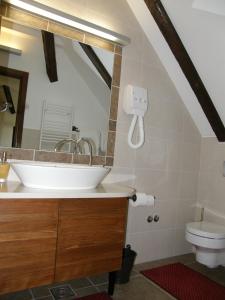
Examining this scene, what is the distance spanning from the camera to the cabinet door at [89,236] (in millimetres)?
1374

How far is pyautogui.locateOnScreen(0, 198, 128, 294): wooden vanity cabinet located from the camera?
1.23 m

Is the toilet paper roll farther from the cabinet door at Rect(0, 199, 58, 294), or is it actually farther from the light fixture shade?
the light fixture shade

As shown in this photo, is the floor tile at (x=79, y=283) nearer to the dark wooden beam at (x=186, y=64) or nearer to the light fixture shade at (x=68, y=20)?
the dark wooden beam at (x=186, y=64)

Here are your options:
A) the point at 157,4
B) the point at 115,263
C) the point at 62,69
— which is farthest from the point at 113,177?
the point at 157,4

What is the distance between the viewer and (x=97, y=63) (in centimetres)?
199

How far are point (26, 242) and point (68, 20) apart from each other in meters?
1.48

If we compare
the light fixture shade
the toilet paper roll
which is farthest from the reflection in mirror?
the toilet paper roll

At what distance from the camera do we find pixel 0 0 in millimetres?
1583

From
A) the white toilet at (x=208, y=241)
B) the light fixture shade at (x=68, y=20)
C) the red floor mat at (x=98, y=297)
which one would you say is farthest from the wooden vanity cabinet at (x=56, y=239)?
the light fixture shade at (x=68, y=20)

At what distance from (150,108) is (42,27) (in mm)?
1097

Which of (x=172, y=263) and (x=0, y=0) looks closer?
(x=0, y=0)

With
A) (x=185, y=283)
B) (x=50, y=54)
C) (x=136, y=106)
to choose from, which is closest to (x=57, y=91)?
(x=50, y=54)

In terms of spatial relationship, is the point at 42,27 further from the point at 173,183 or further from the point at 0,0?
the point at 173,183

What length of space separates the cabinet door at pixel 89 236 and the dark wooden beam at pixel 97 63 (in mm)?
1018
